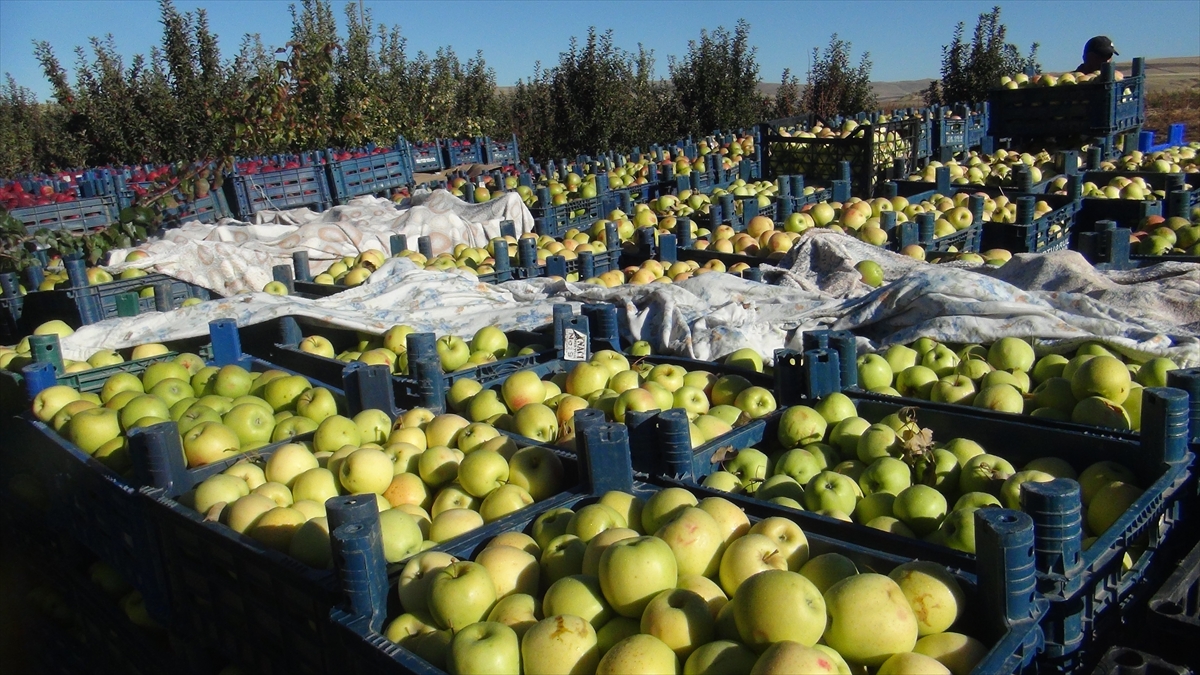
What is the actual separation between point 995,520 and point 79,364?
4657 mm

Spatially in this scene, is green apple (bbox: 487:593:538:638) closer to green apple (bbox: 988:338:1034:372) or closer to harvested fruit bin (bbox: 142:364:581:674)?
harvested fruit bin (bbox: 142:364:581:674)

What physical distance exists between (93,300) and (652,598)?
18.5ft

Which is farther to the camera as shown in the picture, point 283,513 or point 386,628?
point 283,513

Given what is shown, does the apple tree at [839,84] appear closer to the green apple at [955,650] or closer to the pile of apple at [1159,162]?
the pile of apple at [1159,162]

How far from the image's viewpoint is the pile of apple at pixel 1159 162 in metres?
8.99

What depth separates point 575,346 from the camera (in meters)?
4.40

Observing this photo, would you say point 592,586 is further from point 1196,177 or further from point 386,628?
point 1196,177

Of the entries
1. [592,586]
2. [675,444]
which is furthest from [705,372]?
[592,586]

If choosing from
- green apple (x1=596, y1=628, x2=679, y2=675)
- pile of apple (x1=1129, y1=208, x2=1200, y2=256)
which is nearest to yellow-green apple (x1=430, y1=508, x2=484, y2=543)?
green apple (x1=596, y1=628, x2=679, y2=675)

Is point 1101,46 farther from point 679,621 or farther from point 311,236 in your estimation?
point 679,621

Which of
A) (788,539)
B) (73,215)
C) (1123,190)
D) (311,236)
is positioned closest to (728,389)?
(788,539)

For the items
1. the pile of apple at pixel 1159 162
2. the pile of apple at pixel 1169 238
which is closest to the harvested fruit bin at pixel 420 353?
the pile of apple at pixel 1169 238

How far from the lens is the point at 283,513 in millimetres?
2598

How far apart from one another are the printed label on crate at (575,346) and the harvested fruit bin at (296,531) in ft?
3.77
